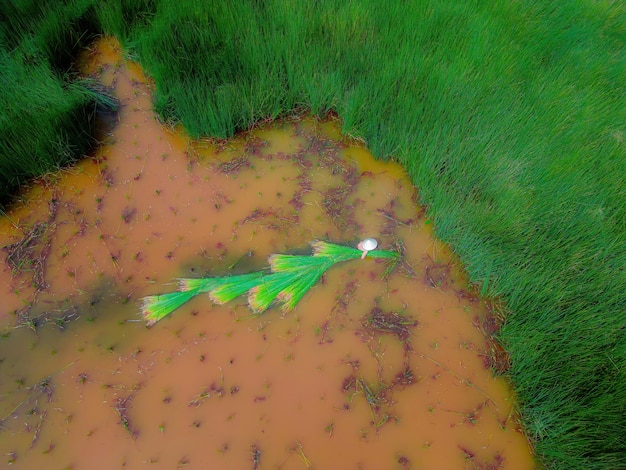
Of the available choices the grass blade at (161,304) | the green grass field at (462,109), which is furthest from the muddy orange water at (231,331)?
the green grass field at (462,109)

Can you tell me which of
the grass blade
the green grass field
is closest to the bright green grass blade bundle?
the grass blade

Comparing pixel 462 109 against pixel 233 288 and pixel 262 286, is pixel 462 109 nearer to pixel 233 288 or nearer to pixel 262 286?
pixel 262 286

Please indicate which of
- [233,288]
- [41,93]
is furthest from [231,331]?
[41,93]

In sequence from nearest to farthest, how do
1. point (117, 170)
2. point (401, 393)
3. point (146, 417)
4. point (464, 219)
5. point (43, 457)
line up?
point (43, 457) → point (146, 417) → point (401, 393) → point (464, 219) → point (117, 170)

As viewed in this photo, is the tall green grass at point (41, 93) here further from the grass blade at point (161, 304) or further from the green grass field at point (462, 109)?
the grass blade at point (161, 304)

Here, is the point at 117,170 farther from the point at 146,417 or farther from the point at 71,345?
the point at 146,417

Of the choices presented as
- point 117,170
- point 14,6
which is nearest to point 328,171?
point 117,170
